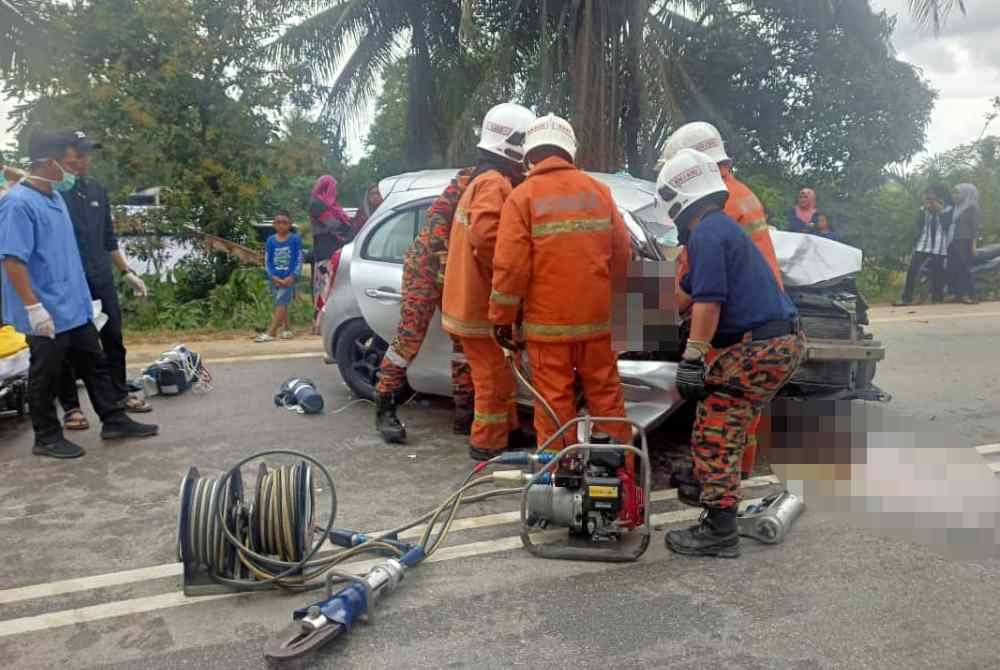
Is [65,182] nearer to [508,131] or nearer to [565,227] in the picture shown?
[508,131]

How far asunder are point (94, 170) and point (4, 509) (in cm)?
773

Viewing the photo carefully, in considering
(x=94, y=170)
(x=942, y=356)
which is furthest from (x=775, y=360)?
(x=94, y=170)

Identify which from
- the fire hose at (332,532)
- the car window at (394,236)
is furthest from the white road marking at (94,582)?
the car window at (394,236)

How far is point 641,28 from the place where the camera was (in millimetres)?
13352

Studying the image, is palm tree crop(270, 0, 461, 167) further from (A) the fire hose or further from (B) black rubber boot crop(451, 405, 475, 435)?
(A) the fire hose

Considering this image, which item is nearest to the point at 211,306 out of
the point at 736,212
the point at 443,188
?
the point at 443,188

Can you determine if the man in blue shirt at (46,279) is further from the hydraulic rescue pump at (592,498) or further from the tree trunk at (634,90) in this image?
the tree trunk at (634,90)

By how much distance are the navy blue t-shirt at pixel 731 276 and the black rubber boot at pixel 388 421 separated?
2.41 meters

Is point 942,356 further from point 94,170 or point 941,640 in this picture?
point 94,170

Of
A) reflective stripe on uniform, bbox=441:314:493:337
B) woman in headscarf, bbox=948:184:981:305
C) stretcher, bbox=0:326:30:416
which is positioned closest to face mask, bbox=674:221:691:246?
reflective stripe on uniform, bbox=441:314:493:337

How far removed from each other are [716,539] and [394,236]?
3181 mm

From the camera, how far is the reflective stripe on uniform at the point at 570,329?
424 cm

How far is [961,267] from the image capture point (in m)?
12.0

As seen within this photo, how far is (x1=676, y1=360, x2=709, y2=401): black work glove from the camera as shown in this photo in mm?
3607
